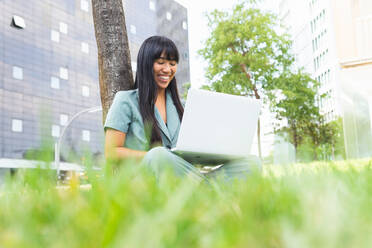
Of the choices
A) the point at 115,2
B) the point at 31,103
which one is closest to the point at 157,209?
the point at 115,2

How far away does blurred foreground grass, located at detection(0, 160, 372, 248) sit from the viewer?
1.71 ft

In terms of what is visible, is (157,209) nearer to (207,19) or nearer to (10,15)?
(207,19)

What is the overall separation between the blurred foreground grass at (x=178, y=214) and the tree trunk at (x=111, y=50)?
3.03 metres

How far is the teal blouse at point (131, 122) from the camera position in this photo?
319cm

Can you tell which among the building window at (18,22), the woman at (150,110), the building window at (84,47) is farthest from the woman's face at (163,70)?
the building window at (84,47)

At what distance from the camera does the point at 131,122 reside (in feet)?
10.8

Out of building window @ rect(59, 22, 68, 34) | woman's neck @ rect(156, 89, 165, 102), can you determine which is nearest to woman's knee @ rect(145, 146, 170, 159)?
woman's neck @ rect(156, 89, 165, 102)

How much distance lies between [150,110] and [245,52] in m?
20.4

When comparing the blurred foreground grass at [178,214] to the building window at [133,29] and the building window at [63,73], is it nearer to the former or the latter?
A: the building window at [63,73]

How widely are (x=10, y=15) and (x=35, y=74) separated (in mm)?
5234

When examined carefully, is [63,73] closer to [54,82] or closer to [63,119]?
[54,82]

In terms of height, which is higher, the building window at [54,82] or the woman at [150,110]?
the building window at [54,82]

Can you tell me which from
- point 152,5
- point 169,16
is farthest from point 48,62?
point 169,16

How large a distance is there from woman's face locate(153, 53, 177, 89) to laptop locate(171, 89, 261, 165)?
0.70 m
